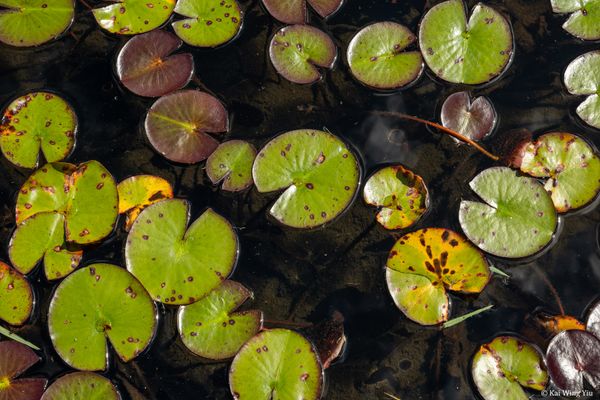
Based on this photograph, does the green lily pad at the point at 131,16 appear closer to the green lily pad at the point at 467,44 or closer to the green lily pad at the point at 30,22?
the green lily pad at the point at 30,22

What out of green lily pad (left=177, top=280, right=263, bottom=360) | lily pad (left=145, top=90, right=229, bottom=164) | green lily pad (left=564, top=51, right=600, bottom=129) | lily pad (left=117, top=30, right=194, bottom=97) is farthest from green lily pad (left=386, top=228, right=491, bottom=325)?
lily pad (left=117, top=30, right=194, bottom=97)

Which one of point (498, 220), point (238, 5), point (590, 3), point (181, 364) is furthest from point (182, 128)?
point (590, 3)

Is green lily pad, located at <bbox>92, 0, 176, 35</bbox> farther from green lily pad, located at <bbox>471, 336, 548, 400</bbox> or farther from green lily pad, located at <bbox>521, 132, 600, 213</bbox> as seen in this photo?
green lily pad, located at <bbox>471, 336, 548, 400</bbox>

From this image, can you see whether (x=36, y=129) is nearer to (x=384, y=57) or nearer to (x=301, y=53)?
(x=301, y=53)

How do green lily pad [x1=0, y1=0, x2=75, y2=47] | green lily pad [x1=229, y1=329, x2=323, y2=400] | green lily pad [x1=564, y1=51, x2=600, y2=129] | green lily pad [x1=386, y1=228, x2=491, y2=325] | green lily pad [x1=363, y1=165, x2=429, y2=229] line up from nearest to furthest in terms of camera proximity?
green lily pad [x1=229, y1=329, x2=323, y2=400], green lily pad [x1=386, y1=228, x2=491, y2=325], green lily pad [x1=363, y1=165, x2=429, y2=229], green lily pad [x1=564, y1=51, x2=600, y2=129], green lily pad [x1=0, y1=0, x2=75, y2=47]

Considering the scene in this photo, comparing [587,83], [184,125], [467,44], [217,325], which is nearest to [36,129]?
[184,125]
